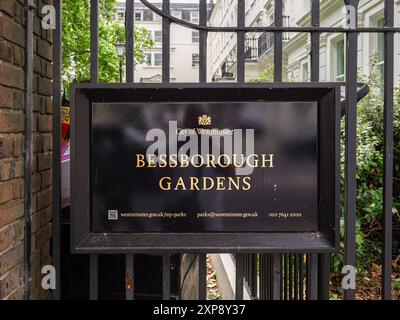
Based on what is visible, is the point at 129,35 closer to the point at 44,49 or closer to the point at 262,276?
the point at 44,49

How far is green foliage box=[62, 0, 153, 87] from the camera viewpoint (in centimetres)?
1017

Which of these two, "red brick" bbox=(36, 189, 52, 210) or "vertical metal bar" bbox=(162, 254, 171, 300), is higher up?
"red brick" bbox=(36, 189, 52, 210)

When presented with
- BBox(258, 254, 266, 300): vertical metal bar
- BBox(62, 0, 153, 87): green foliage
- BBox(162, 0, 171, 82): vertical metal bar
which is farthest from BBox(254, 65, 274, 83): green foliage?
BBox(162, 0, 171, 82): vertical metal bar

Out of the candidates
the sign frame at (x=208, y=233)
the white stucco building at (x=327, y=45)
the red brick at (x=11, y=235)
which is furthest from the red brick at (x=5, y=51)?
the white stucco building at (x=327, y=45)

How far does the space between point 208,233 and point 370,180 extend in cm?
332

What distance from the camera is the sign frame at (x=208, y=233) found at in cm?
180

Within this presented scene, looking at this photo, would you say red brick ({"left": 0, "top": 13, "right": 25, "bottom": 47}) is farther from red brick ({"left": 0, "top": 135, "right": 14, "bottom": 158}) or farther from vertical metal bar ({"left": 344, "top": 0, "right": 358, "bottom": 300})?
vertical metal bar ({"left": 344, "top": 0, "right": 358, "bottom": 300})

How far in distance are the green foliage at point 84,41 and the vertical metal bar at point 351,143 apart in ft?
15.8

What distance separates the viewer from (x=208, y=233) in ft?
6.06

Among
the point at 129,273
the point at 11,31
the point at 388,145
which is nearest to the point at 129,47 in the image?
the point at 11,31

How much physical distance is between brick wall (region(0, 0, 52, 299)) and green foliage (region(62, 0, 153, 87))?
410 cm

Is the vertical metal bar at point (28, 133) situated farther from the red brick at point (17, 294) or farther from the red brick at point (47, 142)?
the red brick at point (47, 142)

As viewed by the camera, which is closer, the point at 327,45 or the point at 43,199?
the point at 43,199
